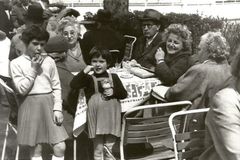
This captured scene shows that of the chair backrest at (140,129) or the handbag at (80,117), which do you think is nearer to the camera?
the chair backrest at (140,129)

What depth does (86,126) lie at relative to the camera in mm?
4770

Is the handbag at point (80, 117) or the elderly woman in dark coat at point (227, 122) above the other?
the elderly woman in dark coat at point (227, 122)

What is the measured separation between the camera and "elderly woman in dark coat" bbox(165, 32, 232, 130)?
14.5 feet

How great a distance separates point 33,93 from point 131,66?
1844 millimetres

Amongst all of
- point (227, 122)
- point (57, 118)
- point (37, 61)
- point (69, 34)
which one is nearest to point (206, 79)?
point (57, 118)

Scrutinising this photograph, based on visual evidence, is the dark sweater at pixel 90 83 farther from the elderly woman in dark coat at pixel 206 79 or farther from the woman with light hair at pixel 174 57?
the woman with light hair at pixel 174 57

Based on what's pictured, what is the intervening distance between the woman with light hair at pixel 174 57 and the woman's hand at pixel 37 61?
151 cm

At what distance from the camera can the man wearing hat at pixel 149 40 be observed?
250 inches

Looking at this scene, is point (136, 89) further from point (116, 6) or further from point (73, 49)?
point (116, 6)

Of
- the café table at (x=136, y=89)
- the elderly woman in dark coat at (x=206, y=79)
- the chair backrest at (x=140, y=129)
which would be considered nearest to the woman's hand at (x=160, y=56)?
the café table at (x=136, y=89)

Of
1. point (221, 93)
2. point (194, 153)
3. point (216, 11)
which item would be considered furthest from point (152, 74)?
point (216, 11)

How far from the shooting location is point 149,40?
22.1 ft

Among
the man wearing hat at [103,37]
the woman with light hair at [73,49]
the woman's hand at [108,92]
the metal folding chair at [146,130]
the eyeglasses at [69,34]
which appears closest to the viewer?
the metal folding chair at [146,130]

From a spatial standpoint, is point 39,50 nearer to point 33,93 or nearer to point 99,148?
point 33,93
